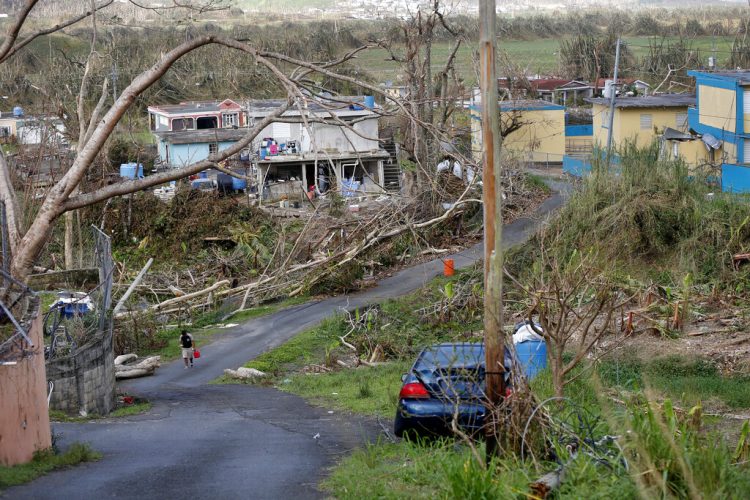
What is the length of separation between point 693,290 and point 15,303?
62.0 feet

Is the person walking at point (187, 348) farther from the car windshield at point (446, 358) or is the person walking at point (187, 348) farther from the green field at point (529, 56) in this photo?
the green field at point (529, 56)

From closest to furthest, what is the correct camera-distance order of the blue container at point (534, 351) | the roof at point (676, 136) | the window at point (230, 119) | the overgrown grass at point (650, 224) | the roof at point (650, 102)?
the blue container at point (534, 351) → the overgrown grass at point (650, 224) → the roof at point (676, 136) → the roof at point (650, 102) → the window at point (230, 119)

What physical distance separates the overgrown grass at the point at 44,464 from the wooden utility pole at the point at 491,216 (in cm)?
467

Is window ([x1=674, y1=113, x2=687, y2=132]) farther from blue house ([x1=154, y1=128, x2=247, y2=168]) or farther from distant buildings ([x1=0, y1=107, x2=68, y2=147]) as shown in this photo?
distant buildings ([x1=0, y1=107, x2=68, y2=147])

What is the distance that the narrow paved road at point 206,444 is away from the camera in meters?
8.85

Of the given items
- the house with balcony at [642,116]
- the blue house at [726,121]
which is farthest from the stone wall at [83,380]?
the house with balcony at [642,116]

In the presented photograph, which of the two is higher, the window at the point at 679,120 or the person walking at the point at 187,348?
the window at the point at 679,120

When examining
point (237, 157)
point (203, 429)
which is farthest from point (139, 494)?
point (237, 157)

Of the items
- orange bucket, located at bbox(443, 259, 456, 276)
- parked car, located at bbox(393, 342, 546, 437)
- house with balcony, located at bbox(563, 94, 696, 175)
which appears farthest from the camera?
house with balcony, located at bbox(563, 94, 696, 175)

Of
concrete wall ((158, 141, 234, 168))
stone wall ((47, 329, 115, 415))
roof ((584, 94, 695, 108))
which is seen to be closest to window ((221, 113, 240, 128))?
concrete wall ((158, 141, 234, 168))

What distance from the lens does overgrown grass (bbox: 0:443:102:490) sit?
9.24 meters

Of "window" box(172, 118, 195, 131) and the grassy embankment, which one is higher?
"window" box(172, 118, 195, 131)

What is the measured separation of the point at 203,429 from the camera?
1307 cm

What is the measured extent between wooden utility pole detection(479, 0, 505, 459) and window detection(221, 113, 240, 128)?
48.3m
